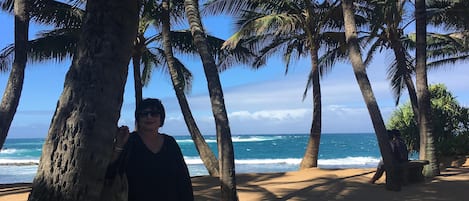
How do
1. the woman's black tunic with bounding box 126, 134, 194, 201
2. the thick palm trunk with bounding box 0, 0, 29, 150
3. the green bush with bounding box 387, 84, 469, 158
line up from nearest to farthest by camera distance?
the woman's black tunic with bounding box 126, 134, 194, 201
the thick palm trunk with bounding box 0, 0, 29, 150
the green bush with bounding box 387, 84, 469, 158

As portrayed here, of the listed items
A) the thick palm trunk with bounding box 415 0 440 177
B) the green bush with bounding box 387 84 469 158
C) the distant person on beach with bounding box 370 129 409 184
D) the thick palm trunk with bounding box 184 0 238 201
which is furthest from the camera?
the green bush with bounding box 387 84 469 158

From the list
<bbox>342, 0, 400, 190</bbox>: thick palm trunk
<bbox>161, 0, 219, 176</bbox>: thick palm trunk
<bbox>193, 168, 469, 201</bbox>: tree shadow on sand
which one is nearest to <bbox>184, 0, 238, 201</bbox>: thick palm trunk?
<bbox>193, 168, 469, 201</bbox>: tree shadow on sand

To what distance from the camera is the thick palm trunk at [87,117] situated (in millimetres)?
2518

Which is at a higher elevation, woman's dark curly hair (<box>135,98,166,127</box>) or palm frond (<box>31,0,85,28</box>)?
palm frond (<box>31,0,85,28</box>)

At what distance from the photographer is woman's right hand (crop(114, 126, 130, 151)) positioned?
9.03 ft

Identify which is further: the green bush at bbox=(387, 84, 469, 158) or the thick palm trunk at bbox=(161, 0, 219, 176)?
the green bush at bbox=(387, 84, 469, 158)

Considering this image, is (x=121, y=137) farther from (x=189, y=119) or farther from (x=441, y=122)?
(x=441, y=122)

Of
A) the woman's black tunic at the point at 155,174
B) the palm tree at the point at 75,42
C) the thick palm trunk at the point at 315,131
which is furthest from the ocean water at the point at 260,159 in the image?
the woman's black tunic at the point at 155,174

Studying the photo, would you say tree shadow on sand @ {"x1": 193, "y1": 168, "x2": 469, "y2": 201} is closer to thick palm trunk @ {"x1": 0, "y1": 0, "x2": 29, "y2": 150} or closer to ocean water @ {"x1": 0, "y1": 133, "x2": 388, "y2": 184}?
thick palm trunk @ {"x1": 0, "y1": 0, "x2": 29, "y2": 150}

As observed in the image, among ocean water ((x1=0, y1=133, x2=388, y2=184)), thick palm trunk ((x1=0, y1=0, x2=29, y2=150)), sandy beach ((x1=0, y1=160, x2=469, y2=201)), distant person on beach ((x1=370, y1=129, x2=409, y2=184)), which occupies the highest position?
thick palm trunk ((x1=0, y1=0, x2=29, y2=150))

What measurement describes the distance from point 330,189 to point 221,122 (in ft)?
→ 10.3

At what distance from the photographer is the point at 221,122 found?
7.10m

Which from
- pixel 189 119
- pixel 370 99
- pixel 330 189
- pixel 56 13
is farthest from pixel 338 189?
pixel 56 13

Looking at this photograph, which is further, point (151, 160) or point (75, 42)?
point (75, 42)
